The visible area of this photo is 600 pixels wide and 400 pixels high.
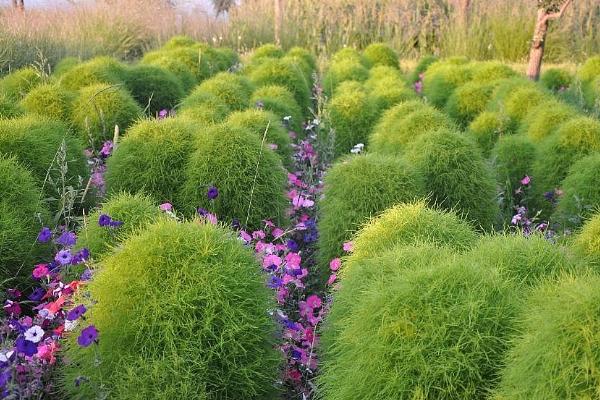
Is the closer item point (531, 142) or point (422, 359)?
point (422, 359)

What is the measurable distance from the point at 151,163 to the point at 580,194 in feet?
6.92

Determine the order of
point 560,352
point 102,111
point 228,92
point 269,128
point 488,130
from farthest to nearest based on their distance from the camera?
point 228,92 → point 488,130 → point 102,111 → point 269,128 → point 560,352

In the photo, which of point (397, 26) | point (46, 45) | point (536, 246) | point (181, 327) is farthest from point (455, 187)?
point (397, 26)

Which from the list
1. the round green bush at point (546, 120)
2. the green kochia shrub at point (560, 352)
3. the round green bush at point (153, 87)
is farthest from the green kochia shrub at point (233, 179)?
the round green bush at point (153, 87)

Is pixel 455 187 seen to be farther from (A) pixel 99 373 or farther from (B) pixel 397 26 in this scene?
(B) pixel 397 26

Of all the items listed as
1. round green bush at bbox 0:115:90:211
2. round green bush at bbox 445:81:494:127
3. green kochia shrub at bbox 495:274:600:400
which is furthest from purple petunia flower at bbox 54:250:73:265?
round green bush at bbox 445:81:494:127

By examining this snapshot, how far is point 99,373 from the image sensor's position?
197 cm

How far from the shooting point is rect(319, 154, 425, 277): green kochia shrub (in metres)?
3.05

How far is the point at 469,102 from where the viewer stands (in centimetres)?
597

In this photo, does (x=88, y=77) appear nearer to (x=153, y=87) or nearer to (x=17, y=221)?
(x=153, y=87)

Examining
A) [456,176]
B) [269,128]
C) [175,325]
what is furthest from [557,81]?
[175,325]

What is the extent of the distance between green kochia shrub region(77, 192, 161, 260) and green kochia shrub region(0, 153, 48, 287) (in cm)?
22

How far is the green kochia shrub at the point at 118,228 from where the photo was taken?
2.45 m

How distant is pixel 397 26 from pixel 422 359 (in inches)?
441
